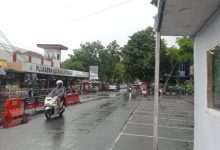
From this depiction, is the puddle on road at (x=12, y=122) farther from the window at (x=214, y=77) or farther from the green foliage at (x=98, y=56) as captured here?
the green foliage at (x=98, y=56)

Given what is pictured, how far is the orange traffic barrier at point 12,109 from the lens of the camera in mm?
17688

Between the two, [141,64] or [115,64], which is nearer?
[141,64]

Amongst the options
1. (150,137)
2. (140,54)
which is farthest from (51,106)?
(140,54)

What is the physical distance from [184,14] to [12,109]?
1231 cm

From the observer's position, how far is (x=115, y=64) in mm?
94688

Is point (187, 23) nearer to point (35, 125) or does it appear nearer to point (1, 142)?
point (1, 142)

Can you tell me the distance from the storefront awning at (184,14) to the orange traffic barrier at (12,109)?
10.1m

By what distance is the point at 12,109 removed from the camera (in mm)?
18141

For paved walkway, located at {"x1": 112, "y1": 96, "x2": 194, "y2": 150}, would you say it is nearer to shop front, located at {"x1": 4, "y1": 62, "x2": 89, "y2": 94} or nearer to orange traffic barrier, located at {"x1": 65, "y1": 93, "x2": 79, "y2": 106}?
orange traffic barrier, located at {"x1": 65, "y1": 93, "x2": 79, "y2": 106}

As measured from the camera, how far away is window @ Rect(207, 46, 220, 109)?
7312mm

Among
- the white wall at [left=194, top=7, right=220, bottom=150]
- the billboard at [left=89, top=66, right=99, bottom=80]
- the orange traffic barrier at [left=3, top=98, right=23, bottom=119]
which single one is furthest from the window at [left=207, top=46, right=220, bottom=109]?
the billboard at [left=89, top=66, right=99, bottom=80]

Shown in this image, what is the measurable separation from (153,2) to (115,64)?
2822 inches

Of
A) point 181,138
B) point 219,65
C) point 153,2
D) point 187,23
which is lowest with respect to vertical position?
point 181,138

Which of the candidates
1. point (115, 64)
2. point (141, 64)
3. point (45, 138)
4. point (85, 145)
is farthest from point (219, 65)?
point (115, 64)
